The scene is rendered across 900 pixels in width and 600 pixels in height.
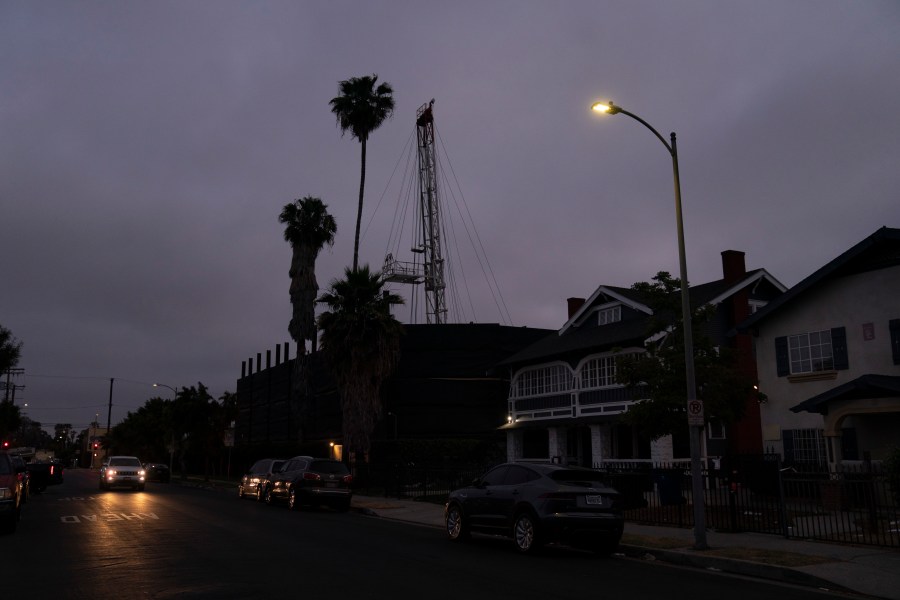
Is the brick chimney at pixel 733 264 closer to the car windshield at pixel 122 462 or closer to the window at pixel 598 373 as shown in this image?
the window at pixel 598 373

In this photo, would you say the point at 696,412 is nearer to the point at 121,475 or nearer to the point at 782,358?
the point at 782,358

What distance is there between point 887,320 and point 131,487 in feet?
102

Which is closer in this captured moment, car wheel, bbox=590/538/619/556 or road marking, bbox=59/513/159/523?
car wheel, bbox=590/538/619/556

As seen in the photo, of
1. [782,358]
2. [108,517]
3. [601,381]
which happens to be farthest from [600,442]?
[108,517]

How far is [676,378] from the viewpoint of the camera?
18.5 metres

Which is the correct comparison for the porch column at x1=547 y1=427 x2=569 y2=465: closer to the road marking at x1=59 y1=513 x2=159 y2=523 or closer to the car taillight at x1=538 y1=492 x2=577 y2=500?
the road marking at x1=59 y1=513 x2=159 y2=523

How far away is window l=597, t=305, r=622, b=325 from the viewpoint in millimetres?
34656

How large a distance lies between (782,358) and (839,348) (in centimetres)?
199

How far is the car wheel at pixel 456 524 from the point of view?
50.0 feet

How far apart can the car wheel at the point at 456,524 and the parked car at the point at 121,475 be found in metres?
23.6

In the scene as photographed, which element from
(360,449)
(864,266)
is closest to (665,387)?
(864,266)

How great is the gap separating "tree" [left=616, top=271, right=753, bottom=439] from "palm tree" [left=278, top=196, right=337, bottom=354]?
29.9 metres

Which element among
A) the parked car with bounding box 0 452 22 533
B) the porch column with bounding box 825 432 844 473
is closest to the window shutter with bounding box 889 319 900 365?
the porch column with bounding box 825 432 844 473

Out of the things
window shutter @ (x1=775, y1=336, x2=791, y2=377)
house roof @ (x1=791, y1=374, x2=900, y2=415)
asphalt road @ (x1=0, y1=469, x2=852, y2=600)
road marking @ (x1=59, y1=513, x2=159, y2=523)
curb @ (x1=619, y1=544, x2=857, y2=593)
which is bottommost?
curb @ (x1=619, y1=544, x2=857, y2=593)
